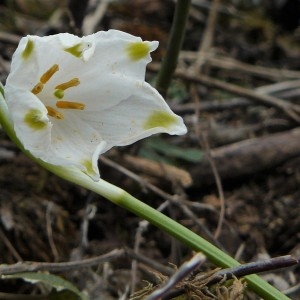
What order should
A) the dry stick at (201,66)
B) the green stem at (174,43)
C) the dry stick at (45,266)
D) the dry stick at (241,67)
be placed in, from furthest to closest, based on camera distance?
the dry stick at (241,67) < the dry stick at (201,66) < the green stem at (174,43) < the dry stick at (45,266)

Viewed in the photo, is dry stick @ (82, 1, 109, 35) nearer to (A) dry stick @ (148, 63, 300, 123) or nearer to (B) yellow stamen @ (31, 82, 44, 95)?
(A) dry stick @ (148, 63, 300, 123)

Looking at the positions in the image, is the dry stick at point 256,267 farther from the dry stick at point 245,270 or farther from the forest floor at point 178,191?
the forest floor at point 178,191

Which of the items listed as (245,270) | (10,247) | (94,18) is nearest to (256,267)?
(245,270)

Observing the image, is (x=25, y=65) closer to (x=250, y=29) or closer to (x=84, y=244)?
(x=84, y=244)

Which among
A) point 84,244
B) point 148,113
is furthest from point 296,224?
point 148,113

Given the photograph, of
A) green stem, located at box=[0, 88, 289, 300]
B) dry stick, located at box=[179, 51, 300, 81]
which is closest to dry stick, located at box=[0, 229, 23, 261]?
A: green stem, located at box=[0, 88, 289, 300]

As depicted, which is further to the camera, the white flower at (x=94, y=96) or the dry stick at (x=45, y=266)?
the dry stick at (x=45, y=266)

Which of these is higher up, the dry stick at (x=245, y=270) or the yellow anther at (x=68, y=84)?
the yellow anther at (x=68, y=84)

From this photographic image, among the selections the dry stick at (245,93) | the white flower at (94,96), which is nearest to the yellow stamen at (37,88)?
the white flower at (94,96)
